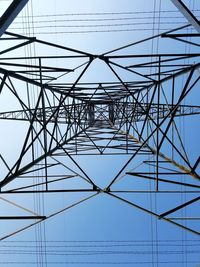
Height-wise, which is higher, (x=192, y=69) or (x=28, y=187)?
(x=192, y=69)

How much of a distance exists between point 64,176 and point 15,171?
2.15m

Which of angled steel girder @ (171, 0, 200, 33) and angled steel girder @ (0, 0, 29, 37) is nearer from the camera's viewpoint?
angled steel girder @ (0, 0, 29, 37)

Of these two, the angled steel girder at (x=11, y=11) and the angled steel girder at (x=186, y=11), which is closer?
the angled steel girder at (x=11, y=11)

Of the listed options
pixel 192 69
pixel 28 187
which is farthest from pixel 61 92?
pixel 192 69

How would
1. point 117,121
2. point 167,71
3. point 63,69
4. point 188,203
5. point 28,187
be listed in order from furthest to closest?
1. point 117,121
2. point 167,71
3. point 63,69
4. point 28,187
5. point 188,203

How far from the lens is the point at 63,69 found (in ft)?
31.8

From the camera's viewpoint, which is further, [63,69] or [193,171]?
[63,69]

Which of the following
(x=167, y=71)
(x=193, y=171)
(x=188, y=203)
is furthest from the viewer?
(x=167, y=71)

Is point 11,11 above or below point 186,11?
below

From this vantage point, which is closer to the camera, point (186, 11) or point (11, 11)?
point (11, 11)

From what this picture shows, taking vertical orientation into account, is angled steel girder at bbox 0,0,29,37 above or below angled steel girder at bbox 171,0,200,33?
below

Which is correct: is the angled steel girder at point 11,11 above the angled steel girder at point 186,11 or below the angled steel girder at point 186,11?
below

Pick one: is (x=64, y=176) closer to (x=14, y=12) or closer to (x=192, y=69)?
(x=192, y=69)

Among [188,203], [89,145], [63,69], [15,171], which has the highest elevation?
[63,69]
